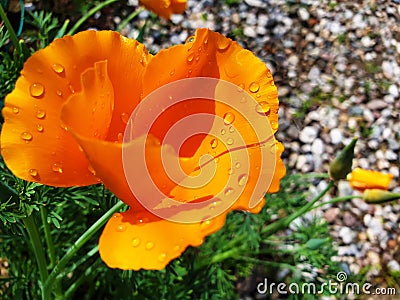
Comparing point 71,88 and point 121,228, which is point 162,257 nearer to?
point 121,228

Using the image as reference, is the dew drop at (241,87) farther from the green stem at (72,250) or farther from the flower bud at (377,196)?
the flower bud at (377,196)

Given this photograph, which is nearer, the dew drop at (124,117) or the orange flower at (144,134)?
the orange flower at (144,134)

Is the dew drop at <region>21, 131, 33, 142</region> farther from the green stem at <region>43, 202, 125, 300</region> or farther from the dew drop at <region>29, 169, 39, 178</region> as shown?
the green stem at <region>43, 202, 125, 300</region>

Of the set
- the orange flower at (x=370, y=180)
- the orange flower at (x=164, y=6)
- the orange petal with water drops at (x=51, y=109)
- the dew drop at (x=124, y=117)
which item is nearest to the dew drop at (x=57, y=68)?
the orange petal with water drops at (x=51, y=109)

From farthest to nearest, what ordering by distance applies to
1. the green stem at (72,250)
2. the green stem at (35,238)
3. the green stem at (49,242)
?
the green stem at (49,242), the green stem at (35,238), the green stem at (72,250)

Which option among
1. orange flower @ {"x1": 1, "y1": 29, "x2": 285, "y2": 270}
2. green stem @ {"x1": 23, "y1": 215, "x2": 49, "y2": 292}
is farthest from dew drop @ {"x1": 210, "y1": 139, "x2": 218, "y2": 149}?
green stem @ {"x1": 23, "y1": 215, "x2": 49, "y2": 292}

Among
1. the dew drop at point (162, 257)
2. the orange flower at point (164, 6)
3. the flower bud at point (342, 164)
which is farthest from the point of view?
the orange flower at point (164, 6)
